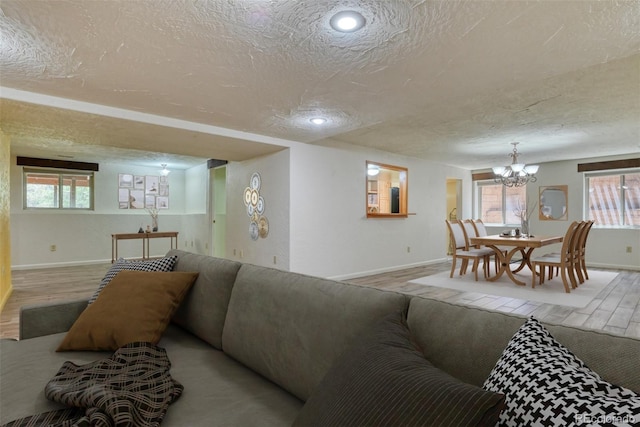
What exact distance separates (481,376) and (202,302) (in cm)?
A: 132

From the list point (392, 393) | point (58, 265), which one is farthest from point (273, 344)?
point (58, 265)

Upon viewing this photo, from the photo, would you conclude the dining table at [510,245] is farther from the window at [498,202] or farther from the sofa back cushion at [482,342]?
the sofa back cushion at [482,342]

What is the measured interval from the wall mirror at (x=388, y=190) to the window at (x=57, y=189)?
20.3 ft

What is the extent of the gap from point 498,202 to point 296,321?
827 cm

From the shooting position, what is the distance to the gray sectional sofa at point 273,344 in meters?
0.80

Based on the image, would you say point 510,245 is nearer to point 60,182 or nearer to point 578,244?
point 578,244

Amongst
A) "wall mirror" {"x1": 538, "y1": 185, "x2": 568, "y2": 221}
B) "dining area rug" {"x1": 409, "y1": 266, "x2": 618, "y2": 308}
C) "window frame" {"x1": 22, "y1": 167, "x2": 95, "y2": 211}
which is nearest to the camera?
"dining area rug" {"x1": 409, "y1": 266, "x2": 618, "y2": 308}

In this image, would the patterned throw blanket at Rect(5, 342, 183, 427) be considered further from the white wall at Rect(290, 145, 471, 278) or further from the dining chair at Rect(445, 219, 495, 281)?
the dining chair at Rect(445, 219, 495, 281)

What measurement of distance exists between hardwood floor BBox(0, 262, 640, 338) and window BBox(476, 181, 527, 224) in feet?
7.79

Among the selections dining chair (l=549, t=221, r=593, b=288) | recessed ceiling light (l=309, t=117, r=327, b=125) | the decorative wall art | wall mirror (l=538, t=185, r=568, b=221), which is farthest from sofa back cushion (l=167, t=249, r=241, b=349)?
wall mirror (l=538, t=185, r=568, b=221)

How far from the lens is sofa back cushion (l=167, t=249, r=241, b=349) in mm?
1557

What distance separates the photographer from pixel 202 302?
165cm

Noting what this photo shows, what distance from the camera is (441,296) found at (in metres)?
Result: 4.05

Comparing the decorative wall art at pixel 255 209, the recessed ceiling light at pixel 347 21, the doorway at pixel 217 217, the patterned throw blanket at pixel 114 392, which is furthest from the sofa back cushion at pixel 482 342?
the doorway at pixel 217 217
